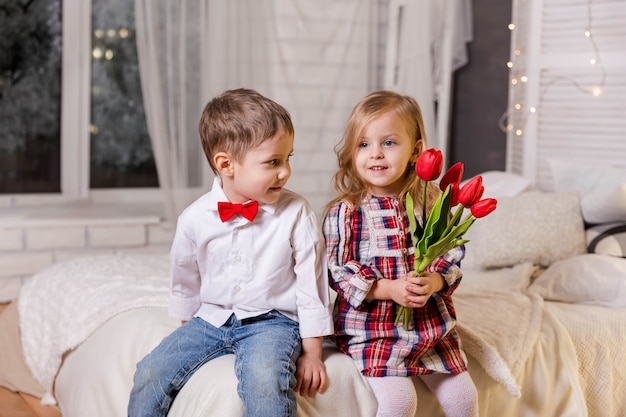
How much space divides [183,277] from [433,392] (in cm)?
66

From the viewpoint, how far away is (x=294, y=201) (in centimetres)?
194

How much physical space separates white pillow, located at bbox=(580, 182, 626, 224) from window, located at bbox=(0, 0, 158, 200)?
2474 millimetres

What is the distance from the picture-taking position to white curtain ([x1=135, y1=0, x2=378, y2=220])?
13.3 feet

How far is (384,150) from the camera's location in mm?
1983

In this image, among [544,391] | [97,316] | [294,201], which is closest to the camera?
[294,201]

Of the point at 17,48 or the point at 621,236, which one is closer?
the point at 621,236

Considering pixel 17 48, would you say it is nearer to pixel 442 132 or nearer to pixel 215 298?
pixel 442 132

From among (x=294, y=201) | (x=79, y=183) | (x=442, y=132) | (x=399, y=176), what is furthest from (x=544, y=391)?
(x=79, y=183)

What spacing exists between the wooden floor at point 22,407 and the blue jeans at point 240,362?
0.97 meters

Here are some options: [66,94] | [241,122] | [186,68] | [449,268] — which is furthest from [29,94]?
[449,268]

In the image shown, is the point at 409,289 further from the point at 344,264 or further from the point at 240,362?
the point at 240,362

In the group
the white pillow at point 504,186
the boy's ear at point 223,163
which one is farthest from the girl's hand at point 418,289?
the white pillow at point 504,186

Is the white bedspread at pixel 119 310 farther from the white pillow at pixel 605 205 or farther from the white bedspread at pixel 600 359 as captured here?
the white pillow at pixel 605 205

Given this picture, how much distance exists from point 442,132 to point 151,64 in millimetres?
1495
